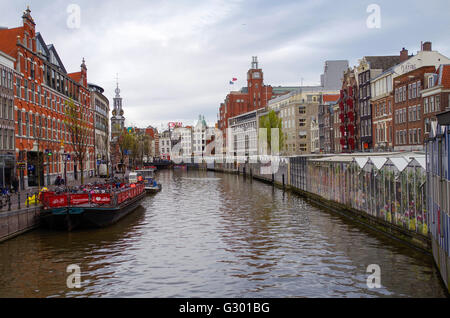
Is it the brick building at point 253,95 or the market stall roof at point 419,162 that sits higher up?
the brick building at point 253,95

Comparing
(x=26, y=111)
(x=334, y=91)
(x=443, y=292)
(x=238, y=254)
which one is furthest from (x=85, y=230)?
(x=334, y=91)

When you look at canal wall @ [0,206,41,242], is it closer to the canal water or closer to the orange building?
the canal water

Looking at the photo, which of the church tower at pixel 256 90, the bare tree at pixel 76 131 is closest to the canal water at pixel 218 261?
the bare tree at pixel 76 131

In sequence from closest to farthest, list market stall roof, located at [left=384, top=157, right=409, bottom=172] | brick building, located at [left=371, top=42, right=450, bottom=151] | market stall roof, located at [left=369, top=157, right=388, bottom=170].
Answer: market stall roof, located at [left=384, top=157, right=409, bottom=172] → market stall roof, located at [left=369, top=157, right=388, bottom=170] → brick building, located at [left=371, top=42, right=450, bottom=151]

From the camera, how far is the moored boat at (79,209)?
28431mm

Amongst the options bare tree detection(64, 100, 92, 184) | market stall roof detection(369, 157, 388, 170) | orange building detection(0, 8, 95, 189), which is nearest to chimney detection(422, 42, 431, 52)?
market stall roof detection(369, 157, 388, 170)

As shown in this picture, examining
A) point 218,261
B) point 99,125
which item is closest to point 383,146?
point 218,261

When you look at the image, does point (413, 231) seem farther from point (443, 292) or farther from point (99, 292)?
point (99, 292)

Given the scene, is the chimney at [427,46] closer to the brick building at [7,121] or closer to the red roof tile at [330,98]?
the red roof tile at [330,98]

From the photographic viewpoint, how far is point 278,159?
71.5m

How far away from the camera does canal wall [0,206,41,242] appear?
24797 mm

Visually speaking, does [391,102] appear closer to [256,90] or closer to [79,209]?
[79,209]

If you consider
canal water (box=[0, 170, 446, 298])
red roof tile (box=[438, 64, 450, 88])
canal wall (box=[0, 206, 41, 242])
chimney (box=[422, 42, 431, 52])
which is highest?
chimney (box=[422, 42, 431, 52])

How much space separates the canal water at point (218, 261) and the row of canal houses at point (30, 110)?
58.9 ft
